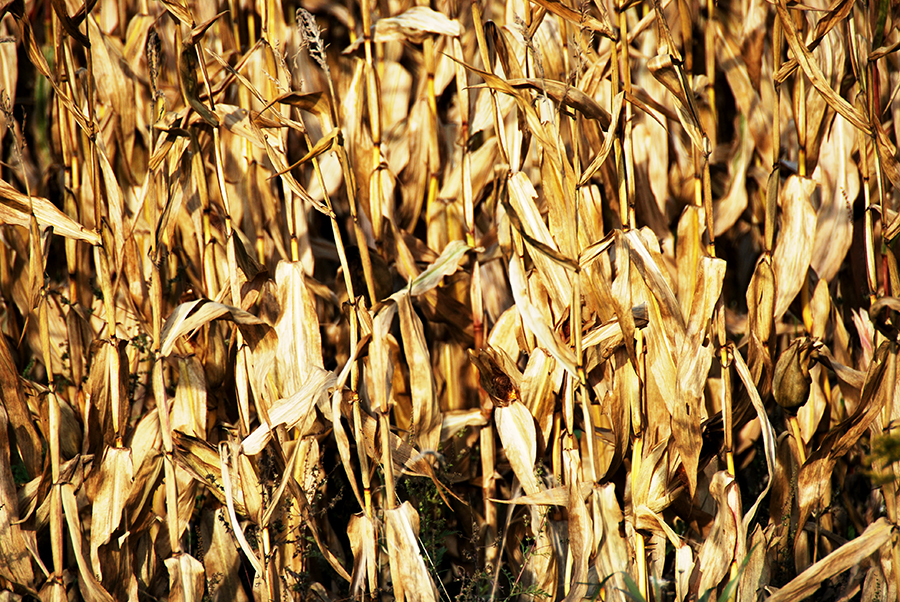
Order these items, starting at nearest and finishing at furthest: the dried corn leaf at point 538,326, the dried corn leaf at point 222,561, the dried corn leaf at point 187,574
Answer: the dried corn leaf at point 538,326, the dried corn leaf at point 187,574, the dried corn leaf at point 222,561

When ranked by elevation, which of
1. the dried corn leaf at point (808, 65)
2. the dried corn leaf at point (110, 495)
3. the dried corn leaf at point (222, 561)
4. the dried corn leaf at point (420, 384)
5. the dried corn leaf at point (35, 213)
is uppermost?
the dried corn leaf at point (808, 65)

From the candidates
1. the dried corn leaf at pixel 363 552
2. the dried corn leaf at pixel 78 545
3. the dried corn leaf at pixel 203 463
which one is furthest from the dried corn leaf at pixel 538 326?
the dried corn leaf at pixel 78 545

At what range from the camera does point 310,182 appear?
143cm

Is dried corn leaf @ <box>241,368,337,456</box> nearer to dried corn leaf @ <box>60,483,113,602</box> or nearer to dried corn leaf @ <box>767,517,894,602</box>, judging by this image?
dried corn leaf @ <box>60,483,113,602</box>

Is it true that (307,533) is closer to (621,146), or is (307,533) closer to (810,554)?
(621,146)

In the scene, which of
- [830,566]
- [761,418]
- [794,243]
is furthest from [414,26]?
[830,566]

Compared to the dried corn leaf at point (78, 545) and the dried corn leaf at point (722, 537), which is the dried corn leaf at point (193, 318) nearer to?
the dried corn leaf at point (78, 545)

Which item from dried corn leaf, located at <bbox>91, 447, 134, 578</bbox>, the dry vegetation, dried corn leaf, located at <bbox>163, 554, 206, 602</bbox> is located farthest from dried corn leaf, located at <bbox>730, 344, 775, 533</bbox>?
dried corn leaf, located at <bbox>91, 447, 134, 578</bbox>

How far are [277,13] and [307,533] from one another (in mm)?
972

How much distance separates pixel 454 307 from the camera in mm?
1321

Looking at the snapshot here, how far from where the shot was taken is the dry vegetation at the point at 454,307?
1.04 m

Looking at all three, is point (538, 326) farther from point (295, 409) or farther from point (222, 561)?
point (222, 561)

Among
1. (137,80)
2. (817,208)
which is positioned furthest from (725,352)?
(137,80)

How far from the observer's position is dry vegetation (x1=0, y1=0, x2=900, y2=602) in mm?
1042
